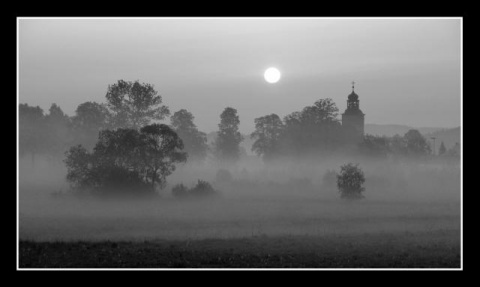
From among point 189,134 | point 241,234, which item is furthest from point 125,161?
point 189,134

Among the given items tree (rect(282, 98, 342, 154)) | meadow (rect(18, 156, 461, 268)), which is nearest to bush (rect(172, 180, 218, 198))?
meadow (rect(18, 156, 461, 268))

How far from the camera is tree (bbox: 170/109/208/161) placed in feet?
251

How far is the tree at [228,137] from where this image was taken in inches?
3258

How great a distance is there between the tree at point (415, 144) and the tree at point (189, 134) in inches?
1594

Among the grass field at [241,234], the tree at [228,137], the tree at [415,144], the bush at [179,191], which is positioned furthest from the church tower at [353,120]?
the bush at [179,191]

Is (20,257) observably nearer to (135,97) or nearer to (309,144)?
(135,97)

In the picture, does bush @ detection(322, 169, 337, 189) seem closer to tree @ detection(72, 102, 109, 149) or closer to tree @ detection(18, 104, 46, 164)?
tree @ detection(72, 102, 109, 149)

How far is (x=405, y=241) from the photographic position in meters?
30.7

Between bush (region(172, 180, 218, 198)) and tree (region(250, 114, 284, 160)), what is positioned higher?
tree (region(250, 114, 284, 160))

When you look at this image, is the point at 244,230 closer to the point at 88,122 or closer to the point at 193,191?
the point at 193,191

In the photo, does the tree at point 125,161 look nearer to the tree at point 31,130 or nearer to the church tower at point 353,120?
the tree at point 31,130

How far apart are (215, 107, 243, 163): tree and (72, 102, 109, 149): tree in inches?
858
